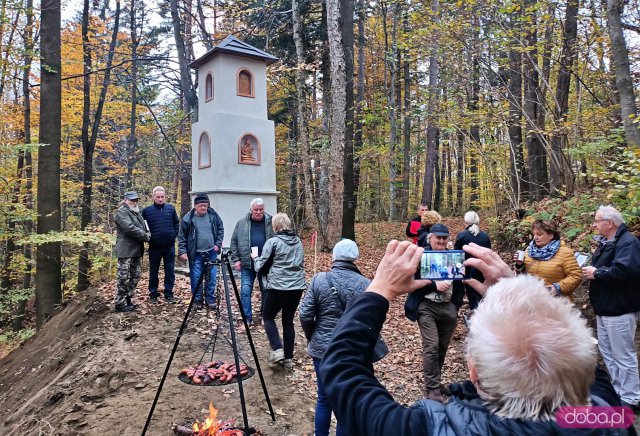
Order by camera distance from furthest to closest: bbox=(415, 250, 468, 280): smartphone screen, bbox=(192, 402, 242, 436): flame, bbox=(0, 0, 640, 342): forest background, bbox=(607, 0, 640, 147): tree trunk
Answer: bbox=(0, 0, 640, 342): forest background, bbox=(607, 0, 640, 147): tree trunk, bbox=(192, 402, 242, 436): flame, bbox=(415, 250, 468, 280): smartphone screen

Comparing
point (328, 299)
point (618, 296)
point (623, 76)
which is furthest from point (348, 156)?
point (328, 299)

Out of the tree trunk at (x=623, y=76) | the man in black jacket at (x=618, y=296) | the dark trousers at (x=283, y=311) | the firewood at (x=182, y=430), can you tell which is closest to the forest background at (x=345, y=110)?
the tree trunk at (x=623, y=76)

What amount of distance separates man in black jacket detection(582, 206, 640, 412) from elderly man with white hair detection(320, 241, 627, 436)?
10.8 feet

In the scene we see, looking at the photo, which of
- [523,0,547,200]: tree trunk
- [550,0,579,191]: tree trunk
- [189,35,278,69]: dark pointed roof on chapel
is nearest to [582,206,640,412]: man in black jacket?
[550,0,579,191]: tree trunk

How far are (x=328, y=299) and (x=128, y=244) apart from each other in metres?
4.32

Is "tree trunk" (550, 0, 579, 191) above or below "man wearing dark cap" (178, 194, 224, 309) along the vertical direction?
above

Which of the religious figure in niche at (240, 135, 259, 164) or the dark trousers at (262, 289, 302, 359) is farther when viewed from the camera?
the religious figure in niche at (240, 135, 259, 164)

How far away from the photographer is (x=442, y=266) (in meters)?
1.86

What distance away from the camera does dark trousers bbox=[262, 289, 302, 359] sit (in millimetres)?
→ 4918

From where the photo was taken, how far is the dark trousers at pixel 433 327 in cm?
427

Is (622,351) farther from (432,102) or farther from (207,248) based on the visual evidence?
(432,102)

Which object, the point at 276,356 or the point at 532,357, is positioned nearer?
the point at 532,357

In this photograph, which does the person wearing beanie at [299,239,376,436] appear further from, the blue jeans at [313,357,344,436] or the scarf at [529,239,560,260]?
the scarf at [529,239,560,260]

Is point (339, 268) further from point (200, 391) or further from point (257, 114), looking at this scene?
point (257, 114)
